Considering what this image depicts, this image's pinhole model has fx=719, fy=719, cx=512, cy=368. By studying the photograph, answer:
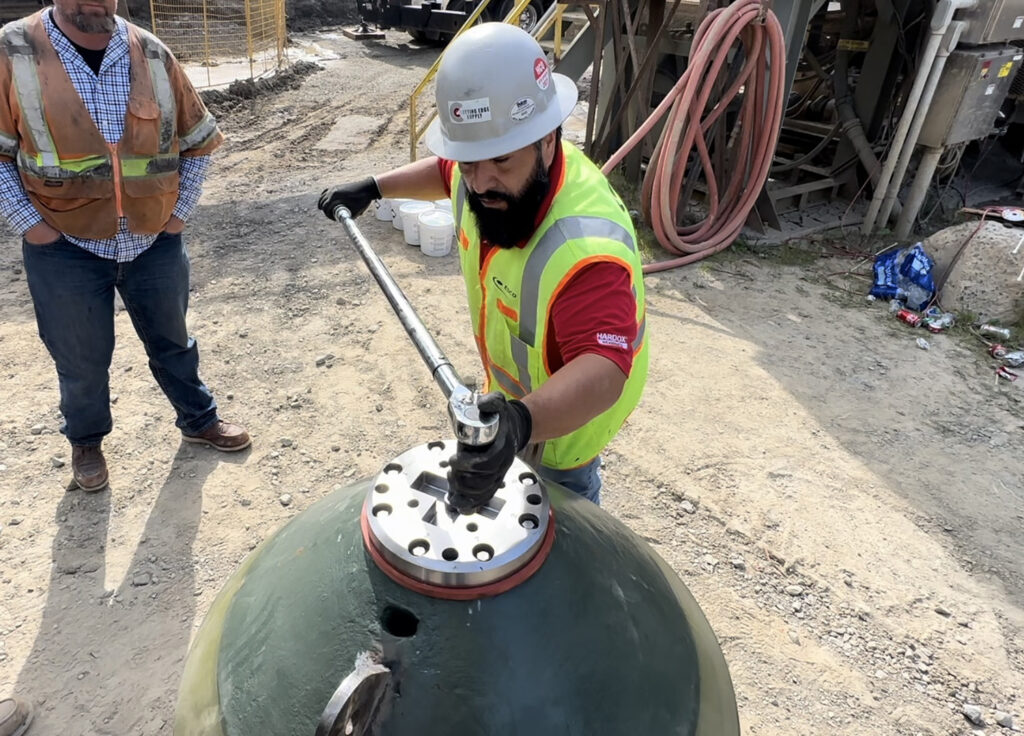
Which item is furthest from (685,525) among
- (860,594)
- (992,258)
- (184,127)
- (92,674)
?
(992,258)

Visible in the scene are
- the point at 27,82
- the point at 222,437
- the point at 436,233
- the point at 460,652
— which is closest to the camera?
the point at 460,652

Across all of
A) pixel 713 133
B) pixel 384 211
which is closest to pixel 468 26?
pixel 384 211

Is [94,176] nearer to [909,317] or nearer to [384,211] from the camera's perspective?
[384,211]

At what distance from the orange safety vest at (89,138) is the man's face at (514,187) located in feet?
5.28

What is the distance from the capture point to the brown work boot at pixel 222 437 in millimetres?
3389

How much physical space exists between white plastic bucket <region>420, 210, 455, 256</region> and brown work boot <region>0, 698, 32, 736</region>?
388 centimetres

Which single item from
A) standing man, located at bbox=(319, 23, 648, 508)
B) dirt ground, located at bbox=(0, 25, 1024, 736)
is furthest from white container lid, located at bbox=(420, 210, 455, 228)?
standing man, located at bbox=(319, 23, 648, 508)

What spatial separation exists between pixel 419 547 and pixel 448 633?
0.12 m

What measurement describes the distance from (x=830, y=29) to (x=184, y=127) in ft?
24.2

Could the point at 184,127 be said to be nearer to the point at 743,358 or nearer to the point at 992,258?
the point at 743,358

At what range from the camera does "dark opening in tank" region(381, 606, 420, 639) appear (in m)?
0.98

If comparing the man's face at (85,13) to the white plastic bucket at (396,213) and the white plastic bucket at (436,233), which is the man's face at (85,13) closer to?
the white plastic bucket at (436,233)

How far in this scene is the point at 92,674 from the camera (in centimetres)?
244

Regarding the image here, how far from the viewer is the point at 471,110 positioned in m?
1.53
